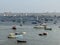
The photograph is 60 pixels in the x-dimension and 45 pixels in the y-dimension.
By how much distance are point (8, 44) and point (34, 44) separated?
5485 millimetres

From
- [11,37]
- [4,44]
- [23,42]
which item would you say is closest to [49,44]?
[23,42]

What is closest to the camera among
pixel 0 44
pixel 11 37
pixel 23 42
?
pixel 0 44

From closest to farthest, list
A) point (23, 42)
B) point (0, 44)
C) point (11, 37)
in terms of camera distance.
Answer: point (0, 44), point (23, 42), point (11, 37)

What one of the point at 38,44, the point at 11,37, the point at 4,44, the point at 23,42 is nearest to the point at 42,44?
the point at 38,44

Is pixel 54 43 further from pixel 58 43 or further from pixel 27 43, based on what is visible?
pixel 27 43

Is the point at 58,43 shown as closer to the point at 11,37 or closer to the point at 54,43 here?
the point at 54,43

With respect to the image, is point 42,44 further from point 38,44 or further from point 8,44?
point 8,44

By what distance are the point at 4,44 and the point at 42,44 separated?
26.6 feet

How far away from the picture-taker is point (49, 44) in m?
58.8

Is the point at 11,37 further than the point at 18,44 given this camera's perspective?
Yes

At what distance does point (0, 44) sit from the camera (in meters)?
56.1

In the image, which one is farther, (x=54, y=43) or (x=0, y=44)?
(x=54, y=43)

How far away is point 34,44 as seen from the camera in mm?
57656

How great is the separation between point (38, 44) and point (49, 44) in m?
2.49
